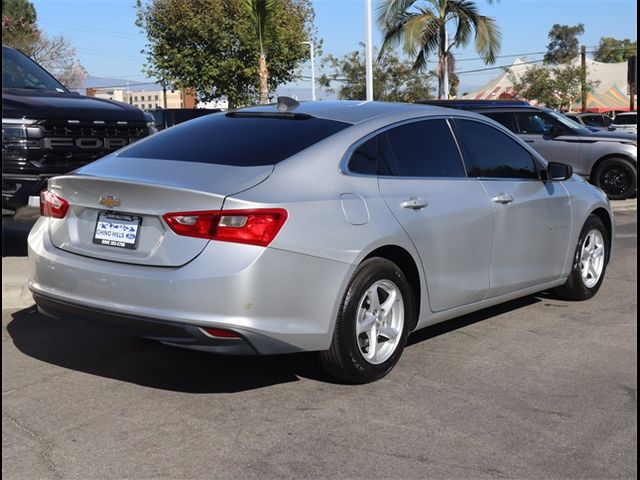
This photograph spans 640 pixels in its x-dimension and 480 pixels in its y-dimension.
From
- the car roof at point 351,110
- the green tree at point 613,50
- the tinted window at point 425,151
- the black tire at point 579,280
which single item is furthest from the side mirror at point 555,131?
the green tree at point 613,50

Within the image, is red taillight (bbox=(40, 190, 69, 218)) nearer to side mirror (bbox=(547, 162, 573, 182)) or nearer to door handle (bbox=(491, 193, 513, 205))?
door handle (bbox=(491, 193, 513, 205))

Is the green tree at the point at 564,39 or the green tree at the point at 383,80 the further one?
the green tree at the point at 564,39

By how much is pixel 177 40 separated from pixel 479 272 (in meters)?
25.5

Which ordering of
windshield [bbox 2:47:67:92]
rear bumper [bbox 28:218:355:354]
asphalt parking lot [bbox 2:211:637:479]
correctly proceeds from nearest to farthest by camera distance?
asphalt parking lot [bbox 2:211:637:479] < rear bumper [bbox 28:218:355:354] < windshield [bbox 2:47:67:92]

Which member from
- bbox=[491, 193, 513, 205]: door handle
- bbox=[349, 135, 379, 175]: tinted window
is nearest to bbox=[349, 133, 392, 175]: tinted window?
bbox=[349, 135, 379, 175]: tinted window

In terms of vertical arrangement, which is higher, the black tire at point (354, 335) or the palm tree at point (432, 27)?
the palm tree at point (432, 27)

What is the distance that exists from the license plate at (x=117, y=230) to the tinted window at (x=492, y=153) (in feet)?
8.13

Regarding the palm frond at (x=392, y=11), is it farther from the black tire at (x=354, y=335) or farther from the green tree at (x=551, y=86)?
the green tree at (x=551, y=86)

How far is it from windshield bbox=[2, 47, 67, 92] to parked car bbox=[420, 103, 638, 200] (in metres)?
8.38

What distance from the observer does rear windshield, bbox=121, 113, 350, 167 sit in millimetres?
4711

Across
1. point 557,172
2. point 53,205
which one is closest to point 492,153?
point 557,172

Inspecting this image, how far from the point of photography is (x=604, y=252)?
7363mm

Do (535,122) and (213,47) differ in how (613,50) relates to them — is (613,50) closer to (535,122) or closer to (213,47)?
(213,47)

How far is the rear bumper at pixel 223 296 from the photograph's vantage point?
416cm
